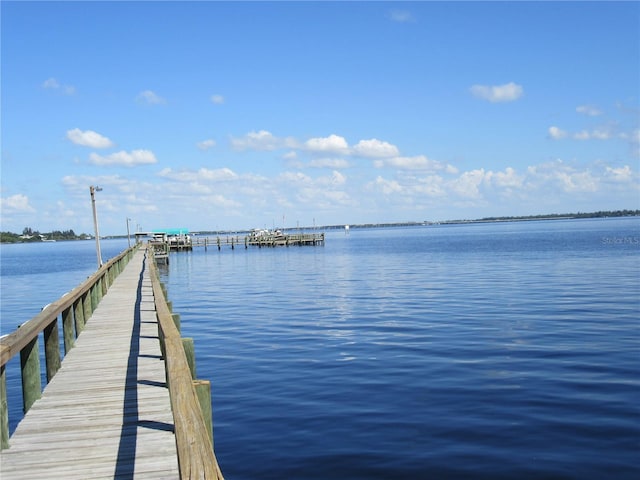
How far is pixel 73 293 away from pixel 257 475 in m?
5.45

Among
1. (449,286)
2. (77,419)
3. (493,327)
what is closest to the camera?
(77,419)

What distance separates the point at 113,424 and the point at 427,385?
682 centimetres

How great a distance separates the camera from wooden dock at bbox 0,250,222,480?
14.2 ft

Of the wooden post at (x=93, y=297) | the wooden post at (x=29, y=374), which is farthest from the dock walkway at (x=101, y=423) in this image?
the wooden post at (x=93, y=297)

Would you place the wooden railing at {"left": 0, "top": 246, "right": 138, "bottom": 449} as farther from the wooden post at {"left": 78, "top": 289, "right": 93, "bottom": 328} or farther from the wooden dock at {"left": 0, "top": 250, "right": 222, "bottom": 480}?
the wooden post at {"left": 78, "top": 289, "right": 93, "bottom": 328}

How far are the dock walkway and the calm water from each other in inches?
66.4

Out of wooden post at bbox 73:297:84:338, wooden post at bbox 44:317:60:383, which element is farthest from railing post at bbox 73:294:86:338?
wooden post at bbox 44:317:60:383

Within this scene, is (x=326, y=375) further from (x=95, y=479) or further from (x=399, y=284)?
(x=399, y=284)

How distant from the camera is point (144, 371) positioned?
29.2 ft

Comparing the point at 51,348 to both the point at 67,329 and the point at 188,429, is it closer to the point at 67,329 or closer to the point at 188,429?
the point at 67,329

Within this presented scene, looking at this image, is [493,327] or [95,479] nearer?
[95,479]

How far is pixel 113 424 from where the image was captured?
6461 millimetres

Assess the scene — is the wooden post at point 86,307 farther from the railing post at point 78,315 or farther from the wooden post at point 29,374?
the wooden post at point 29,374

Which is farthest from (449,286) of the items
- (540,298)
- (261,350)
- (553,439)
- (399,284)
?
(553,439)
